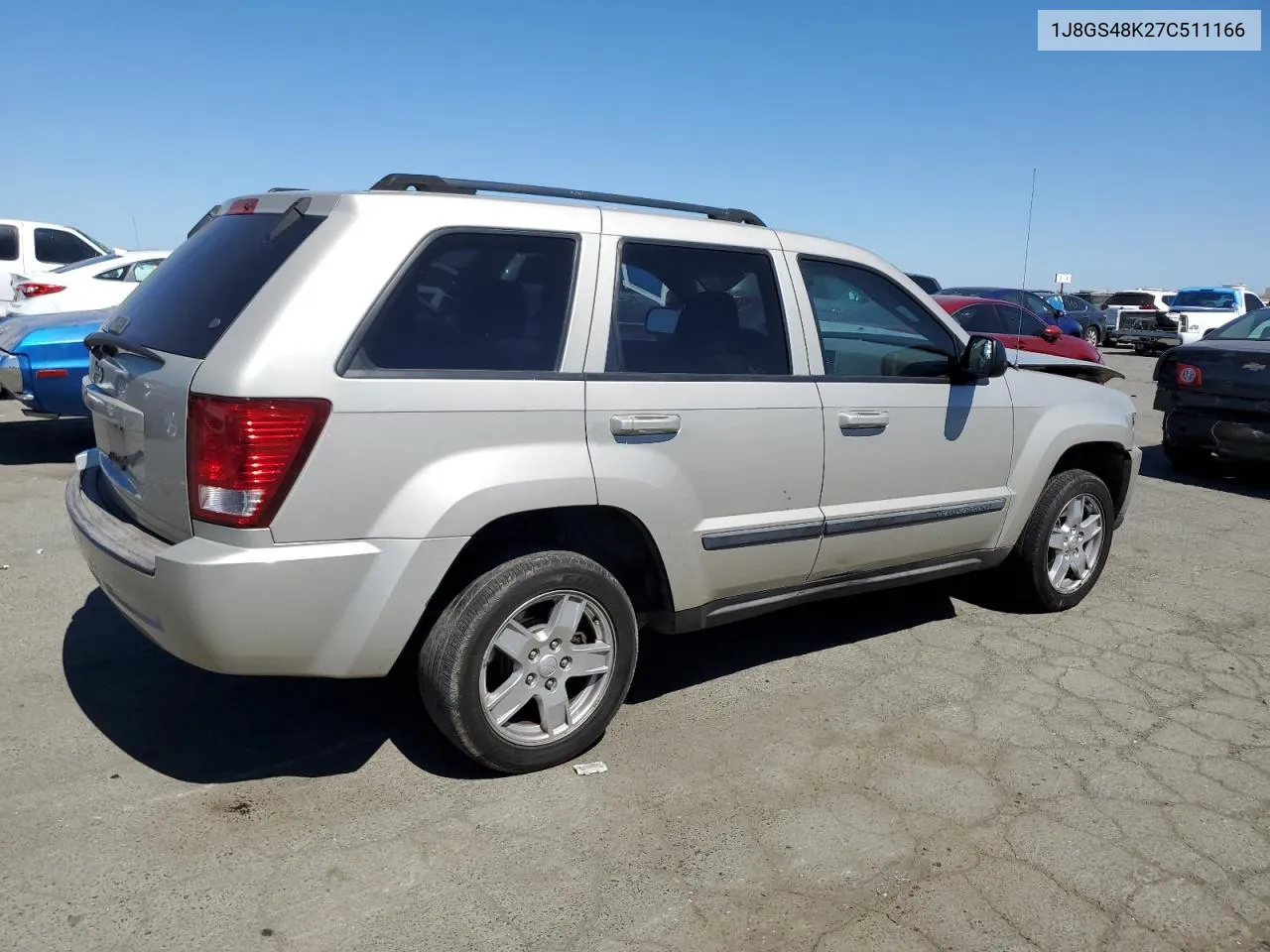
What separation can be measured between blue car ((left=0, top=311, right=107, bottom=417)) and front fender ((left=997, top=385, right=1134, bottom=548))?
20.4 ft

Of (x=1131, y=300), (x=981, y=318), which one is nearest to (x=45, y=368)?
(x=981, y=318)

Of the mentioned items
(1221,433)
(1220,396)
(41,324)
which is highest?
(41,324)

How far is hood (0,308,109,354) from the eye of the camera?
739 centimetres

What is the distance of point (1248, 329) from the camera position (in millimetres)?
9219

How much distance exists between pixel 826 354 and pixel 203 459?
7.64 ft

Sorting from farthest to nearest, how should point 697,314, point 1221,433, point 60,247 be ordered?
point 60,247 → point 1221,433 → point 697,314

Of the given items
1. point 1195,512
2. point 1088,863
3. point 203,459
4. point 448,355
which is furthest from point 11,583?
point 1195,512

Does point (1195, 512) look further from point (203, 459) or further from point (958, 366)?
point (203, 459)

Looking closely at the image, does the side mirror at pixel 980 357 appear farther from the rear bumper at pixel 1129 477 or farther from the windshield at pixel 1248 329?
the windshield at pixel 1248 329

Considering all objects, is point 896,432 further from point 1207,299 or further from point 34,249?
point 1207,299

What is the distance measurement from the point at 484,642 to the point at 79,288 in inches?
325

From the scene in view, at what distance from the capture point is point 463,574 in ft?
11.0

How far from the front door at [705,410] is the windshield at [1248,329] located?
22.9ft

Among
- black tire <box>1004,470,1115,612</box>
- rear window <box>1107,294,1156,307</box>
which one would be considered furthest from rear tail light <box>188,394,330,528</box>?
rear window <box>1107,294,1156,307</box>
